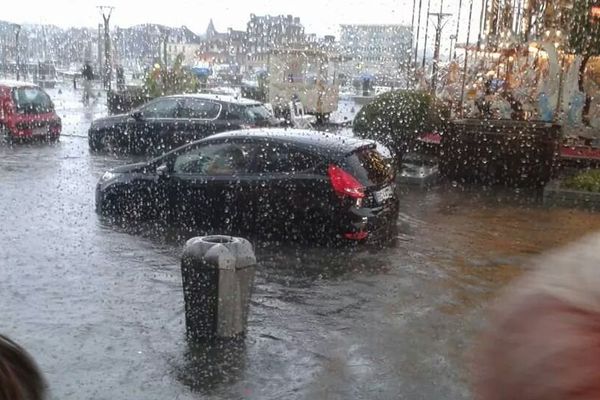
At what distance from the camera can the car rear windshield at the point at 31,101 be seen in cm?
1805

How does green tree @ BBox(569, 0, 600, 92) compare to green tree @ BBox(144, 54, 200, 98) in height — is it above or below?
above

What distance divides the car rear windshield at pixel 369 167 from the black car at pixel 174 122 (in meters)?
6.38

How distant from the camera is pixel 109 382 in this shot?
4.80 metres

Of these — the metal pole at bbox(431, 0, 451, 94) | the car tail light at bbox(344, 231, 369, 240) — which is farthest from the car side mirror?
the metal pole at bbox(431, 0, 451, 94)

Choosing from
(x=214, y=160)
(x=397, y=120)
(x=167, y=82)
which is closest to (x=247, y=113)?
(x=397, y=120)

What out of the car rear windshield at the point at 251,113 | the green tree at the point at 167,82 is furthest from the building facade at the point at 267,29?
the car rear windshield at the point at 251,113

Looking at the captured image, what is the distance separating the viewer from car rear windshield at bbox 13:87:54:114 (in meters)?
18.0

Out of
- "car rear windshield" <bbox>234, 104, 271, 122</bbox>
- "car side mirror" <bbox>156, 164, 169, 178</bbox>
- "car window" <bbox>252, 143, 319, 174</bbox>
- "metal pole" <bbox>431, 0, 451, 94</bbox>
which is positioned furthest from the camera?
"metal pole" <bbox>431, 0, 451, 94</bbox>

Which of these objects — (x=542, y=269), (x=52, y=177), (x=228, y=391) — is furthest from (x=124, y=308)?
(x=52, y=177)

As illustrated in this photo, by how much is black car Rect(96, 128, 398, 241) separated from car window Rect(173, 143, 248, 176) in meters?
0.01

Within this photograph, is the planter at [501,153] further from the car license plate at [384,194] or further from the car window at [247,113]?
the car license plate at [384,194]

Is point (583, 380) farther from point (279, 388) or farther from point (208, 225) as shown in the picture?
point (208, 225)

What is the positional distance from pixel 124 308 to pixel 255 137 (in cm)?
333

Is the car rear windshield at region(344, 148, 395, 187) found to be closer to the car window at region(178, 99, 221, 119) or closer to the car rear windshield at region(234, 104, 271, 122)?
the car rear windshield at region(234, 104, 271, 122)
